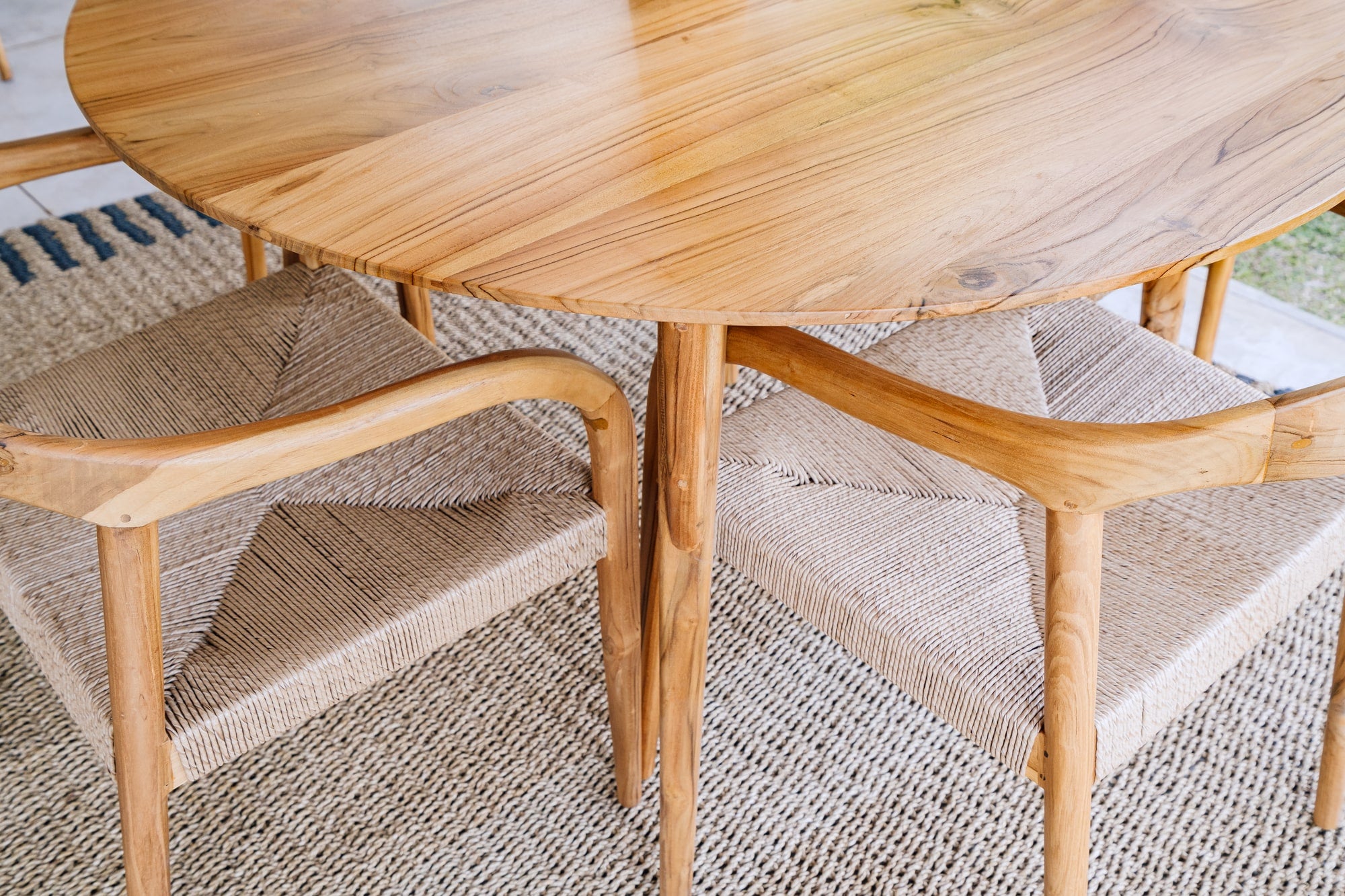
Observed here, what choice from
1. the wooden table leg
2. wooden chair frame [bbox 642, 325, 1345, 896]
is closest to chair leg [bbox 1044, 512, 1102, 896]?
A: wooden chair frame [bbox 642, 325, 1345, 896]

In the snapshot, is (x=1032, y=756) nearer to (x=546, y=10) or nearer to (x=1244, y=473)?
(x=1244, y=473)

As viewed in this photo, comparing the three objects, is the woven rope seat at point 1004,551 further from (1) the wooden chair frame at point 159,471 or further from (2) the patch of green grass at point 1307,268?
(2) the patch of green grass at point 1307,268

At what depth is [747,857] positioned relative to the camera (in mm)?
1279

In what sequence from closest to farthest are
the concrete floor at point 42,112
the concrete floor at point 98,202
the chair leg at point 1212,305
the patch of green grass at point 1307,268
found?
the chair leg at point 1212,305 < the concrete floor at point 98,202 < the patch of green grass at point 1307,268 < the concrete floor at point 42,112

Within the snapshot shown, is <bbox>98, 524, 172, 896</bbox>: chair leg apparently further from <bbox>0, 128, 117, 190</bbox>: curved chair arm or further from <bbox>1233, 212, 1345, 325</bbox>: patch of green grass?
<bbox>1233, 212, 1345, 325</bbox>: patch of green grass

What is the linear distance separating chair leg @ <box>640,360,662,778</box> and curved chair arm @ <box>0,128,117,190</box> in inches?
23.7

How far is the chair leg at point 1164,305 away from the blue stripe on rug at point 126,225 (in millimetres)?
1940

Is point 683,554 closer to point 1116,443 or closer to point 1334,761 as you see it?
point 1116,443

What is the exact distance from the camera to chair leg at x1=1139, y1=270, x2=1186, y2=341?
148 cm

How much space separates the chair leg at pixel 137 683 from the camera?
0.80m

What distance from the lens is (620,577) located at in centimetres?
110

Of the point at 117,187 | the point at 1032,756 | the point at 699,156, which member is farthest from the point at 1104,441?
the point at 117,187

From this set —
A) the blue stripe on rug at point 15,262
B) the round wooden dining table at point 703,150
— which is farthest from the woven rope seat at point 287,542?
the blue stripe on rug at point 15,262

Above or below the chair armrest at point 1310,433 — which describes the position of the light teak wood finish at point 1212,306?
below
